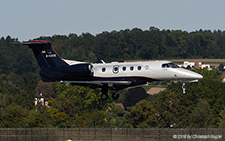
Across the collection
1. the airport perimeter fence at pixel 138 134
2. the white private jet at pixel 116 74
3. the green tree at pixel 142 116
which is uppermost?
the white private jet at pixel 116 74

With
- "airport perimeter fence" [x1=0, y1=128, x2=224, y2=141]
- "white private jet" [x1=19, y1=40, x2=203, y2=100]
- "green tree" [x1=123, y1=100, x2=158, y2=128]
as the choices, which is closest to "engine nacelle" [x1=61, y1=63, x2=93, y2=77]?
"white private jet" [x1=19, y1=40, x2=203, y2=100]

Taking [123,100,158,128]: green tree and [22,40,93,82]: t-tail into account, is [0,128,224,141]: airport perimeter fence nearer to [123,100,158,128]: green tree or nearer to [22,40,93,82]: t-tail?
[22,40,93,82]: t-tail

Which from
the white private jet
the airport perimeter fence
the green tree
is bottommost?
the green tree

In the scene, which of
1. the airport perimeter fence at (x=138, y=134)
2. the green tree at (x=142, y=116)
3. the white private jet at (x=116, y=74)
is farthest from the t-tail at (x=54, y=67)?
the green tree at (x=142, y=116)

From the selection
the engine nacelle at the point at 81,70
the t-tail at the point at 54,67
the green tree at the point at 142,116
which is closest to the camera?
the engine nacelle at the point at 81,70

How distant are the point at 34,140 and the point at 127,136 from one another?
34.0 feet

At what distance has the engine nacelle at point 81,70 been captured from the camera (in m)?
51.8

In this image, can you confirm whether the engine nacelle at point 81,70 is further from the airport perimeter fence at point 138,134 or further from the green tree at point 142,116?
the green tree at point 142,116

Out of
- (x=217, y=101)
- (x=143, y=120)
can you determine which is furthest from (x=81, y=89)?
(x=217, y=101)

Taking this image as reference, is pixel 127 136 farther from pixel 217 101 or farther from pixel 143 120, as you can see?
pixel 217 101

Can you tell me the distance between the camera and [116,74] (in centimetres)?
5100

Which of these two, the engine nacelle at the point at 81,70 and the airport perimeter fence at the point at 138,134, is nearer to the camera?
the engine nacelle at the point at 81,70

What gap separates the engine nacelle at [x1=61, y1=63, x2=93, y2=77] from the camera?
51812mm

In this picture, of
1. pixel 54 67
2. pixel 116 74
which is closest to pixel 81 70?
pixel 116 74
